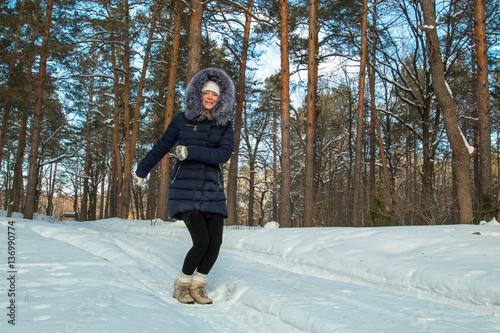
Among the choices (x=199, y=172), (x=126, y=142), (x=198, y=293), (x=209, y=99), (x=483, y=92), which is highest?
(x=483, y=92)

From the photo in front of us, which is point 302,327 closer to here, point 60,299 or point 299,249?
point 60,299

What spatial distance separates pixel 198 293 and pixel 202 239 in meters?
0.48

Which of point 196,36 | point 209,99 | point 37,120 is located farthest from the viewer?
point 37,120

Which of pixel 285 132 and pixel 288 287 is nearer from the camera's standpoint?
pixel 288 287

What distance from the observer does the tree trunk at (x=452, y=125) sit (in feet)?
24.2

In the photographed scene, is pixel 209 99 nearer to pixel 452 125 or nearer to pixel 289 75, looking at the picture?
pixel 452 125

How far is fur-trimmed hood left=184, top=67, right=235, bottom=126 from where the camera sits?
326 cm

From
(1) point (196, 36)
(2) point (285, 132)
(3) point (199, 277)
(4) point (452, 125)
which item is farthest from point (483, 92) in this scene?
(3) point (199, 277)

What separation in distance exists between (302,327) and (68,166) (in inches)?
1257

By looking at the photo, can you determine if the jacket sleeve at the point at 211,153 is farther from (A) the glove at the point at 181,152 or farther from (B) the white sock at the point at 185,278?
(B) the white sock at the point at 185,278

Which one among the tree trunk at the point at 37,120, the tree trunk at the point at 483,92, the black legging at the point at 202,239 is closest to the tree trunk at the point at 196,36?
the tree trunk at the point at 37,120

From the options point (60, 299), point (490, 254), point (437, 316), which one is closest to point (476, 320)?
point (437, 316)

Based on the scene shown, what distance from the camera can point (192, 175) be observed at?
314cm

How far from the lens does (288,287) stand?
334 centimetres
